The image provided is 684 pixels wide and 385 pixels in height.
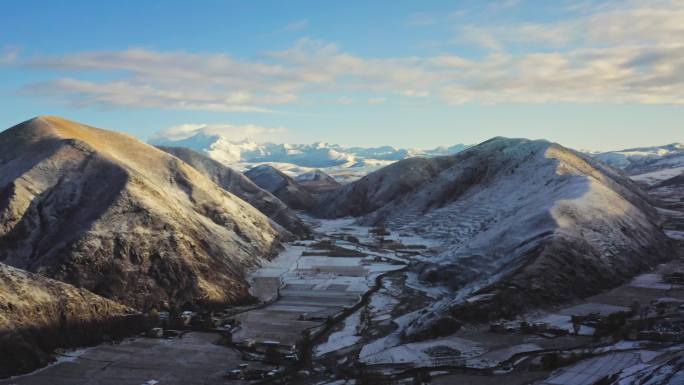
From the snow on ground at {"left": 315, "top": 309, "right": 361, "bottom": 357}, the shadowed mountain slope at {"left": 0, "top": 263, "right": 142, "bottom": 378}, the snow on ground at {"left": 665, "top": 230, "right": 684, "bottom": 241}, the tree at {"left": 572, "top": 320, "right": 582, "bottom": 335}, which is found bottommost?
the snow on ground at {"left": 315, "top": 309, "right": 361, "bottom": 357}

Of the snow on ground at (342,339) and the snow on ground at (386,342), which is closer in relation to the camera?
the snow on ground at (386,342)

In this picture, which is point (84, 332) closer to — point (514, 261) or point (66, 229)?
point (66, 229)

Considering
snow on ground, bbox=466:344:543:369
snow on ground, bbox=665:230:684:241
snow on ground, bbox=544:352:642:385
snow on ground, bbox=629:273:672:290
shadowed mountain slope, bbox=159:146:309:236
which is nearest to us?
snow on ground, bbox=544:352:642:385

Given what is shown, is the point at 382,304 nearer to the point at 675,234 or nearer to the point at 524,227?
the point at 524,227

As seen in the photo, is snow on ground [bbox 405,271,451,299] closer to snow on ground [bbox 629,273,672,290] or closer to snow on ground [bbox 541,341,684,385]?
snow on ground [bbox 629,273,672,290]

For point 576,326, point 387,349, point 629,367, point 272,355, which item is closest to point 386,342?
point 387,349

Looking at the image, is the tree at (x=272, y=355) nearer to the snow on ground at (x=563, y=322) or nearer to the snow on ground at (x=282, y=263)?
the snow on ground at (x=563, y=322)

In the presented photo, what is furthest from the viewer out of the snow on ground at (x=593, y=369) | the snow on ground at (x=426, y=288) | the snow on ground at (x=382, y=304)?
the snow on ground at (x=426, y=288)

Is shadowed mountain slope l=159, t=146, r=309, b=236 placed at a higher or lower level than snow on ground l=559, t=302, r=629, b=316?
higher

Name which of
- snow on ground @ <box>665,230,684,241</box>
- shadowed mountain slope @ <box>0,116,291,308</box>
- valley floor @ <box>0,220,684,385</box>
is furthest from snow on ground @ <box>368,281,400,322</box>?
snow on ground @ <box>665,230,684,241</box>

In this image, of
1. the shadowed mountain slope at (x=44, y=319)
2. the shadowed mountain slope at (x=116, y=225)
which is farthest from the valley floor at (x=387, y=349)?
the shadowed mountain slope at (x=116, y=225)
